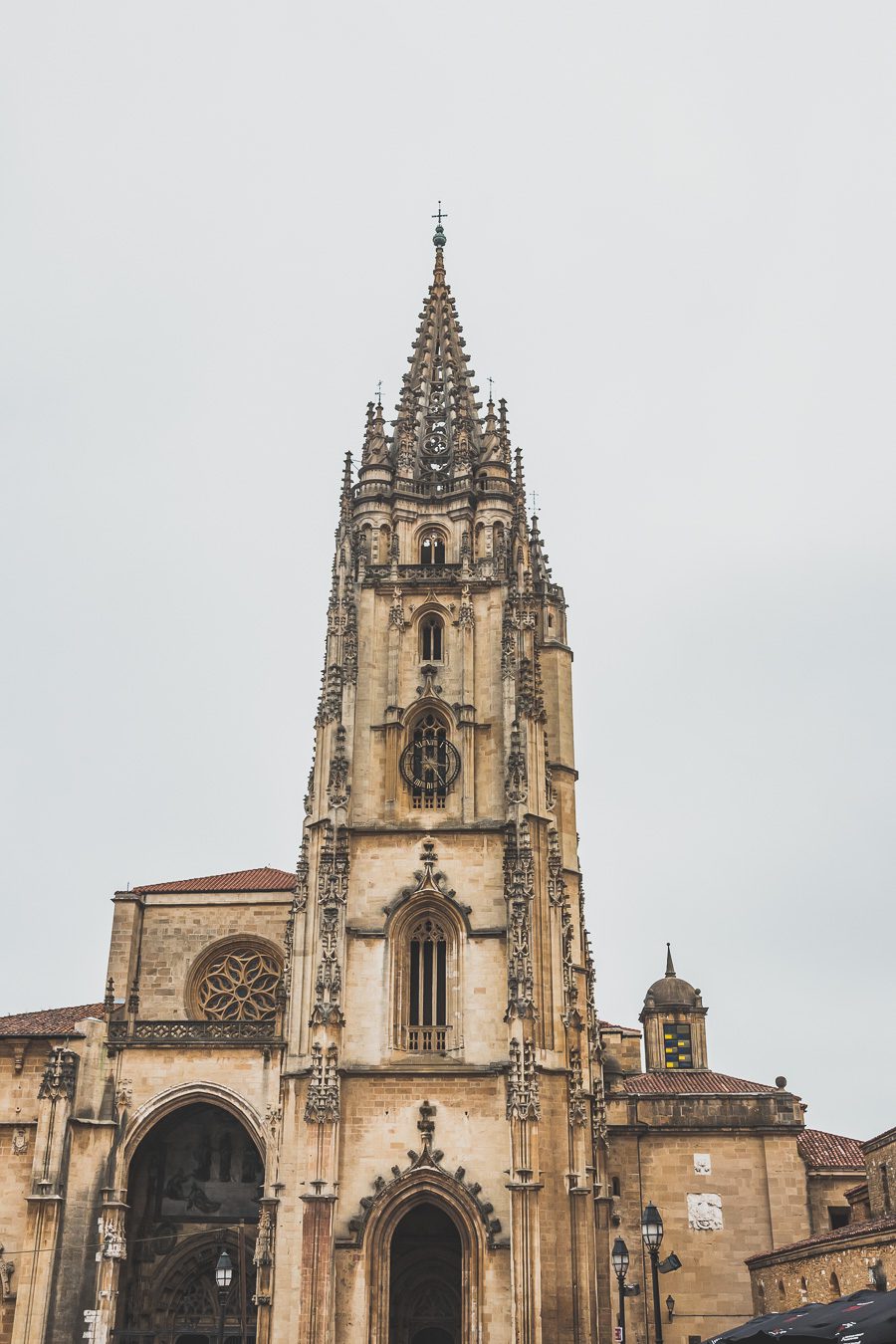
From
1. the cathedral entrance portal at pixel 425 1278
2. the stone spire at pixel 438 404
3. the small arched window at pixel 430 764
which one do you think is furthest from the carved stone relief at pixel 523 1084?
the stone spire at pixel 438 404

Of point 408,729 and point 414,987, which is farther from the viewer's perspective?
point 408,729

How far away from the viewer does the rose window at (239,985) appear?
128ft

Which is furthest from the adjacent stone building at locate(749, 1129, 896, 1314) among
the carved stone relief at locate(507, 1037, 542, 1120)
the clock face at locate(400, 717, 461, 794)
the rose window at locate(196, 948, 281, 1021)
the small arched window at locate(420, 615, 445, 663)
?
the small arched window at locate(420, 615, 445, 663)

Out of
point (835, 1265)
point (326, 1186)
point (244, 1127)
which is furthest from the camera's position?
point (244, 1127)

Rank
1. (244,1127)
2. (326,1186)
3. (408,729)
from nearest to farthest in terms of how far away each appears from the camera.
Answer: (326,1186)
(244,1127)
(408,729)

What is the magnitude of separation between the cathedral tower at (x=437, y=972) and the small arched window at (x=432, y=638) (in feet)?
0.17

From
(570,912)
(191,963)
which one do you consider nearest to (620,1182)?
(570,912)

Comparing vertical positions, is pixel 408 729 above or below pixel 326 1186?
above

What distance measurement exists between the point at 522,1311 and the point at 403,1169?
4.17 meters

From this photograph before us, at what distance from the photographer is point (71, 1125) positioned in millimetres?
33250

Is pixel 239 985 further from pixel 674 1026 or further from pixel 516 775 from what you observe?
pixel 674 1026

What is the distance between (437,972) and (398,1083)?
3.07 meters

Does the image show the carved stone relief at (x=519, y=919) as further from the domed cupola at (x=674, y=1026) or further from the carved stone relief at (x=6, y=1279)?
the domed cupola at (x=674, y=1026)

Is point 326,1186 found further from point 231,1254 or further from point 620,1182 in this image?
point 620,1182
